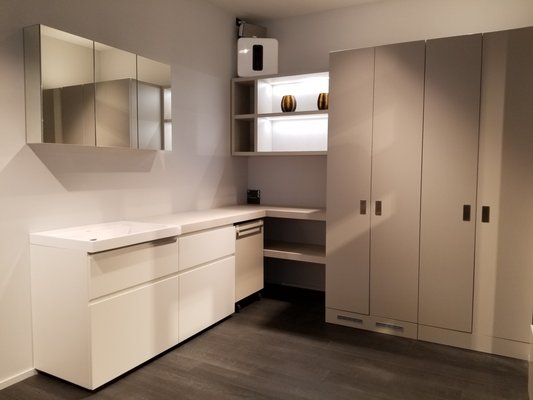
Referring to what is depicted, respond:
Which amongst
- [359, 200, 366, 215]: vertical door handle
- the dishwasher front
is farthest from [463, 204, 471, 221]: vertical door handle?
the dishwasher front

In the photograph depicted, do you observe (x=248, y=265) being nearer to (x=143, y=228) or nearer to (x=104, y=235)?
(x=143, y=228)

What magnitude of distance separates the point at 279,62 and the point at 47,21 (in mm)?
2458

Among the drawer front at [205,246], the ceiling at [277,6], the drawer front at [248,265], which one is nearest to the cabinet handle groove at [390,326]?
the drawer front at [248,265]

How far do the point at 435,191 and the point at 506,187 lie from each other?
1.50 feet

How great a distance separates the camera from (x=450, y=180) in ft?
9.94

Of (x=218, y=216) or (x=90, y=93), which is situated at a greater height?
(x=90, y=93)

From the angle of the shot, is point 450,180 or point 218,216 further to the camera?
point 218,216

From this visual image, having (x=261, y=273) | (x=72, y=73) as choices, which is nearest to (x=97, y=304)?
(x=72, y=73)

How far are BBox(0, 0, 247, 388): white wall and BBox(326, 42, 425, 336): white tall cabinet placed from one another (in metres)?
1.32

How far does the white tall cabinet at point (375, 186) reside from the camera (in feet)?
10.3

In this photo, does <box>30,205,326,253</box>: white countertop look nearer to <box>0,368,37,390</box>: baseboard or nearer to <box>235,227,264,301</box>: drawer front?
<box>235,227,264,301</box>: drawer front

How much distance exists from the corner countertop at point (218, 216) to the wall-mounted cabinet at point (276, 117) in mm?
615

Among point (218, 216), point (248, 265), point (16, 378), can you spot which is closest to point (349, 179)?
point (218, 216)

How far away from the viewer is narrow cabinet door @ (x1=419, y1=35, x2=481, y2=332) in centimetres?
295
